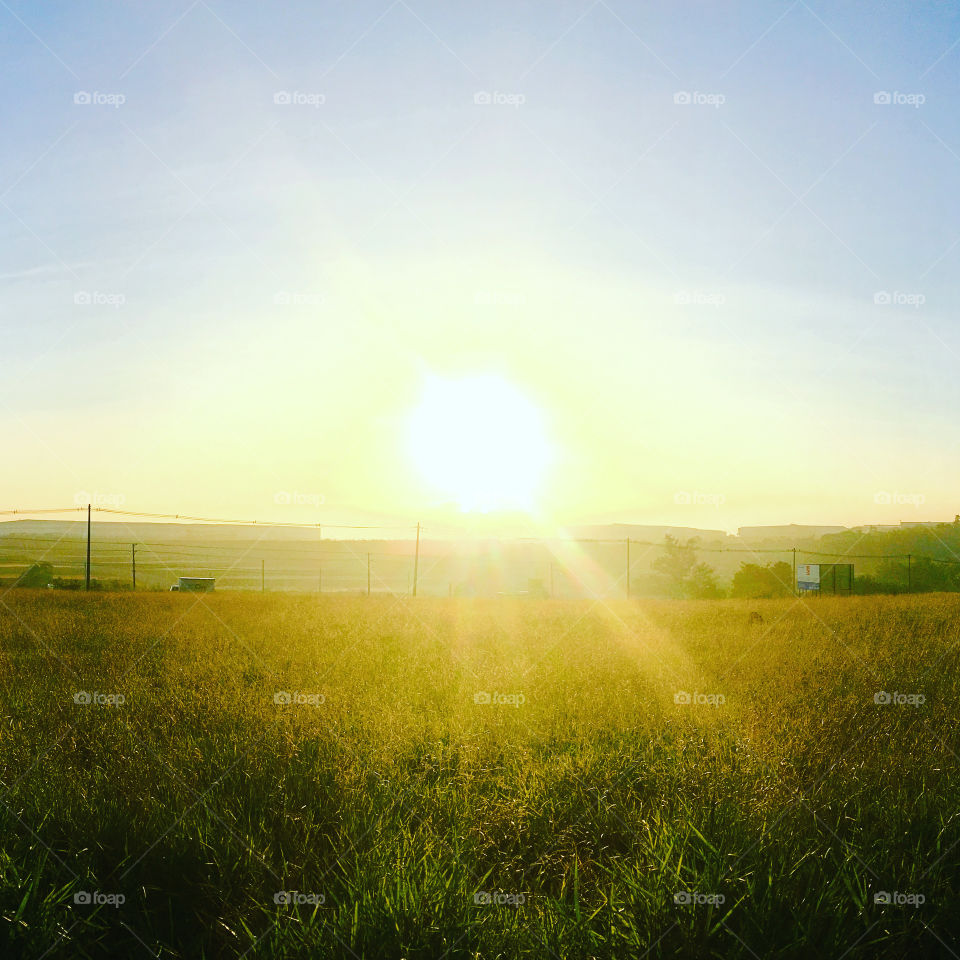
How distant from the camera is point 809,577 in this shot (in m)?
33.7

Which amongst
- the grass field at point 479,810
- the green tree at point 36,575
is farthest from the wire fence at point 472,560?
the grass field at point 479,810

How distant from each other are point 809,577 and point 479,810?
33421 millimetres

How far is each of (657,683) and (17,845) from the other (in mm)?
6185

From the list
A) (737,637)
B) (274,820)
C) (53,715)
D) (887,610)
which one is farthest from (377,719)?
(887,610)

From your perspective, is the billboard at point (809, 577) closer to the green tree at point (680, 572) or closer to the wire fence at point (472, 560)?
the wire fence at point (472, 560)

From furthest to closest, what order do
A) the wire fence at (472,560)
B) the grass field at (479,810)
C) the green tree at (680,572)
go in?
the green tree at (680,572) → the wire fence at (472,560) → the grass field at (479,810)

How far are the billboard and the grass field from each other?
2648 centimetres

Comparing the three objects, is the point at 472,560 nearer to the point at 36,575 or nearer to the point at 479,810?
the point at 36,575

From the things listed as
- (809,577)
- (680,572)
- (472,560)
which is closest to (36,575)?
(472,560)

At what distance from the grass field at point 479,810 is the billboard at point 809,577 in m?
Answer: 26.5

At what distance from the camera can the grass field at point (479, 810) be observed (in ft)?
10.4

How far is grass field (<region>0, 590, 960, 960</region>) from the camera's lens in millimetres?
3174

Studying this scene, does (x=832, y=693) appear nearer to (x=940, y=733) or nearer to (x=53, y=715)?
(x=940, y=733)

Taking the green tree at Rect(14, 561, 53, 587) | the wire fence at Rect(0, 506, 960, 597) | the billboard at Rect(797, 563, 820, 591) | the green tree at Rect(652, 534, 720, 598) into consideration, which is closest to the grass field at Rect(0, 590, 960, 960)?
the wire fence at Rect(0, 506, 960, 597)
